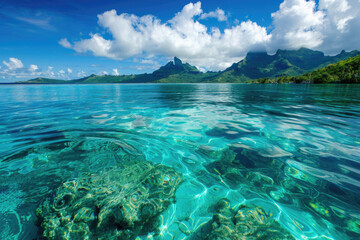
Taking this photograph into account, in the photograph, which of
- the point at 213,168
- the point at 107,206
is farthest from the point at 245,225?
the point at 107,206

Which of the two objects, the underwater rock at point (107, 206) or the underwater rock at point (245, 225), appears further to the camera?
the underwater rock at point (107, 206)

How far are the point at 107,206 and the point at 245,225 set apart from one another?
11.0 feet

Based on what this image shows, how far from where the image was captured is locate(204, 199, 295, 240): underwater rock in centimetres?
321

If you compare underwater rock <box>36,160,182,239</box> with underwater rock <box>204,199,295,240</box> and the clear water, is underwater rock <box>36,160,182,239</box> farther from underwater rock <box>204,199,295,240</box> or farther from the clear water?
underwater rock <box>204,199,295,240</box>

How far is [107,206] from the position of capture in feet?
12.4

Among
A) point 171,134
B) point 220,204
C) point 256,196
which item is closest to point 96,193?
→ point 220,204

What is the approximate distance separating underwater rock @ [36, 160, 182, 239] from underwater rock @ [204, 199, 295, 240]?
139 cm

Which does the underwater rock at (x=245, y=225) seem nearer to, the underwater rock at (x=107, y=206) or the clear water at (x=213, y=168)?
the clear water at (x=213, y=168)

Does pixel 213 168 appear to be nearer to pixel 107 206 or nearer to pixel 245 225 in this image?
pixel 245 225

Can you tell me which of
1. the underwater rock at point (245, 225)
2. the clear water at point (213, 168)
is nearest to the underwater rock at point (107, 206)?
the clear water at point (213, 168)

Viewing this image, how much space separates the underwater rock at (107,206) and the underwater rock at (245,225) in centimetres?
139

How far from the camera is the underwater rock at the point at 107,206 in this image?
337 cm

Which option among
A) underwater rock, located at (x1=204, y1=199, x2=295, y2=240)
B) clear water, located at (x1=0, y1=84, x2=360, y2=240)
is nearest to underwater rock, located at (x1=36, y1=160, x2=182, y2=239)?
clear water, located at (x1=0, y1=84, x2=360, y2=240)

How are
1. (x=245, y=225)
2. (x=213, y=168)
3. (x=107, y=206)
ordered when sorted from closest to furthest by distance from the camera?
1. (x=245, y=225)
2. (x=107, y=206)
3. (x=213, y=168)
